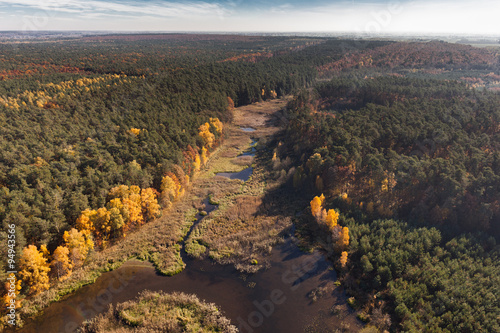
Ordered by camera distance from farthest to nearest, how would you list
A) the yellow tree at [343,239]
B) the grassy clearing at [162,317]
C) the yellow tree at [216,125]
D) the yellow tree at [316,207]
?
the yellow tree at [216,125]
the yellow tree at [316,207]
the yellow tree at [343,239]
the grassy clearing at [162,317]


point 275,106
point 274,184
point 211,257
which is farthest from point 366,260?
point 275,106

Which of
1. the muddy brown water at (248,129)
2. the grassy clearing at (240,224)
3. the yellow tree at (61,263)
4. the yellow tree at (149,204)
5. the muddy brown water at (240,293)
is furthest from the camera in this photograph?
the muddy brown water at (248,129)

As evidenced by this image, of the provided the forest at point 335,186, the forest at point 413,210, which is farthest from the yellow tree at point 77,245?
the forest at point 413,210

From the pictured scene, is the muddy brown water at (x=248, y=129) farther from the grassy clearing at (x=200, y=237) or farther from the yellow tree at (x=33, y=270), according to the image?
the yellow tree at (x=33, y=270)

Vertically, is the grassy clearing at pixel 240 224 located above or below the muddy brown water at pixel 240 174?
below

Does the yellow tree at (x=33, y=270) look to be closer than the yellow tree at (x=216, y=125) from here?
Yes

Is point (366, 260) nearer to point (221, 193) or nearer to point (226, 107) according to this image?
point (221, 193)
